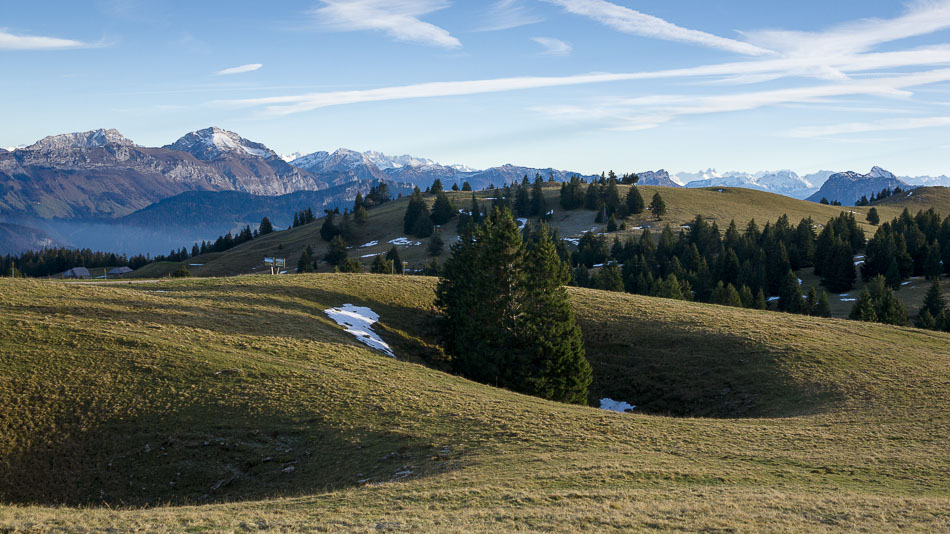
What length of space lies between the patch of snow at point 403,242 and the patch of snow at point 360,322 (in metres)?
119

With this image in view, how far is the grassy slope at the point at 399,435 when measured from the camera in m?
15.7

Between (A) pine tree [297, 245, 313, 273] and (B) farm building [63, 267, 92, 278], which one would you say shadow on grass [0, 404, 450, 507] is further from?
(B) farm building [63, 267, 92, 278]

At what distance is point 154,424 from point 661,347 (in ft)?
113

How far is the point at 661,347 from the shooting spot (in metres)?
46.2

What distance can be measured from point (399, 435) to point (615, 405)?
22113 millimetres

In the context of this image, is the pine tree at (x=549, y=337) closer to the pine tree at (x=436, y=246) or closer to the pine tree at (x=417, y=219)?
the pine tree at (x=436, y=246)

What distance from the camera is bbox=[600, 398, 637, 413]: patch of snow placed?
40719mm

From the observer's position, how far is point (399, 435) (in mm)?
23328

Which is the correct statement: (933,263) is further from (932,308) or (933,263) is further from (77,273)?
(77,273)

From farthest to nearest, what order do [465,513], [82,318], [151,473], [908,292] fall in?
Answer: [908,292]
[82,318]
[151,473]
[465,513]

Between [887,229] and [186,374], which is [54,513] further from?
[887,229]

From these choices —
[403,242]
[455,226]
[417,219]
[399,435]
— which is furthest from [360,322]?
[417,219]

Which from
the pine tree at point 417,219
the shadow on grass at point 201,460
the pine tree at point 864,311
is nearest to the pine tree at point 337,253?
the pine tree at point 417,219

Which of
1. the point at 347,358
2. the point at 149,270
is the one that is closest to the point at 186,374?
the point at 347,358
